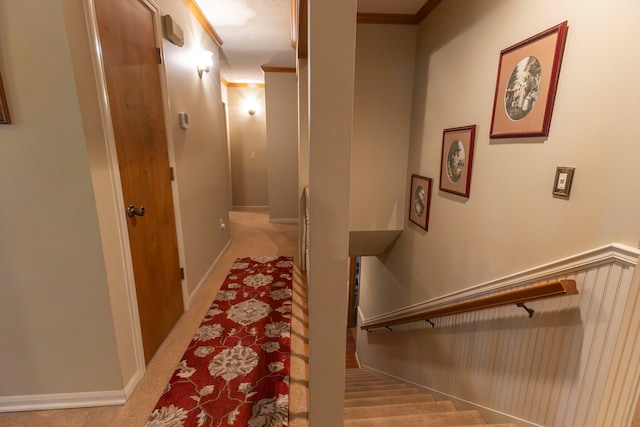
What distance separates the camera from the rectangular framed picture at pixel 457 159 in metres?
1.93

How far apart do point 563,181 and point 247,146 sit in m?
5.56

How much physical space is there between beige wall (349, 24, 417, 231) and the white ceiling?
25cm

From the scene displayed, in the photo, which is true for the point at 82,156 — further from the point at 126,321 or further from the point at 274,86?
the point at 274,86

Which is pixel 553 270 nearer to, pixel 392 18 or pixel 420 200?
pixel 420 200

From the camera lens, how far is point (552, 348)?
4.26 feet

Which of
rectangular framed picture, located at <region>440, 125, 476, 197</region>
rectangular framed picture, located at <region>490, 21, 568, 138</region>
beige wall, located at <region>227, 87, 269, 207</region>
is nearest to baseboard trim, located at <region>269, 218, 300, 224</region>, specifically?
beige wall, located at <region>227, 87, 269, 207</region>

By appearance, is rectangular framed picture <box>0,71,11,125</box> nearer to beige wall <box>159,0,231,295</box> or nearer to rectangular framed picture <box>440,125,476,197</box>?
beige wall <box>159,0,231,295</box>

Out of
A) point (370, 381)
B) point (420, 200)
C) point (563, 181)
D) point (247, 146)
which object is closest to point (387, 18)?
point (420, 200)

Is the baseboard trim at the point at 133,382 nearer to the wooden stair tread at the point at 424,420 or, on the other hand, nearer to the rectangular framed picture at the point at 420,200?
the wooden stair tread at the point at 424,420

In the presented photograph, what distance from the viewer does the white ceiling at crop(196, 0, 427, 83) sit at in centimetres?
249

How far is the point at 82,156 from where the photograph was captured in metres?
1.27

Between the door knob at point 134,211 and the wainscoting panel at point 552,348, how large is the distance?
6.81ft

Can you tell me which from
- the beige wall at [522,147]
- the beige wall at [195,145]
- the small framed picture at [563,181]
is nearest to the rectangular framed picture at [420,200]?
the beige wall at [522,147]

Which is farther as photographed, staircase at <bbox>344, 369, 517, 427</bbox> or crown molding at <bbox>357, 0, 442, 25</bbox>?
crown molding at <bbox>357, 0, 442, 25</bbox>
